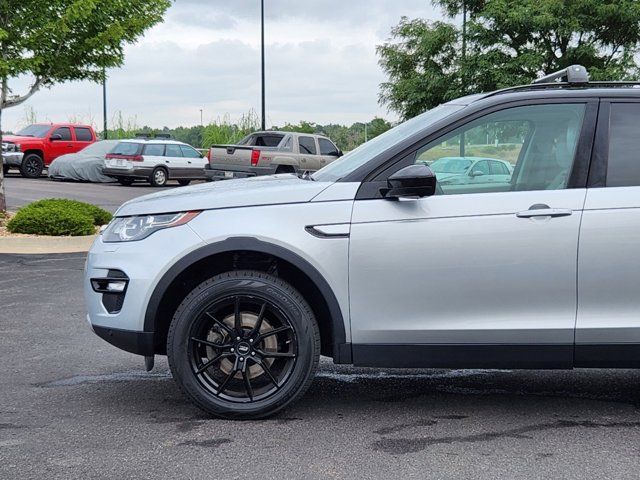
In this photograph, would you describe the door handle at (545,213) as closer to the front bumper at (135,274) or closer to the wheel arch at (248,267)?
the wheel arch at (248,267)

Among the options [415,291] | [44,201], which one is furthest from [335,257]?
[44,201]

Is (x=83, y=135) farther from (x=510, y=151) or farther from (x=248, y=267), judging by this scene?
(x=510, y=151)

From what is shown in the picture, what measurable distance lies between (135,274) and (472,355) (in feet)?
6.02

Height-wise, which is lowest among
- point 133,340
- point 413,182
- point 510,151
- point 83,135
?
point 133,340

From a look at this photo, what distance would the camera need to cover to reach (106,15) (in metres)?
14.8

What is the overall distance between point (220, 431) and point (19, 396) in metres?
1.45

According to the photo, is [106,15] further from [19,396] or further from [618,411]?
[618,411]

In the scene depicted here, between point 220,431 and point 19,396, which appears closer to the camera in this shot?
point 220,431

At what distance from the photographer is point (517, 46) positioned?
98.8ft

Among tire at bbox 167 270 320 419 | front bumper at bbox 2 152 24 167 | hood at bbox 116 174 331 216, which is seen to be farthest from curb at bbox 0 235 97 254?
front bumper at bbox 2 152 24 167

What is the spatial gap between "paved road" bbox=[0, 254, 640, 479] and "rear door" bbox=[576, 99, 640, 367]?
1.51ft

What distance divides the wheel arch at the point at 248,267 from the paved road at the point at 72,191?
14.7 m

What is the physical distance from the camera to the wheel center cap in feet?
15.5

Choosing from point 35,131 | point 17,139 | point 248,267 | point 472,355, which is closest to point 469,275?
point 472,355
